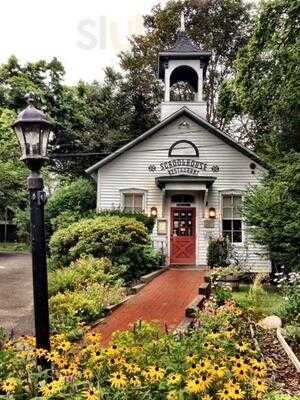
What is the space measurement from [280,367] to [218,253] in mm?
13645

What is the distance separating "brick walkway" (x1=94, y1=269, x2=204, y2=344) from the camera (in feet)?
35.0

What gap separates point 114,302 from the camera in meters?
12.7

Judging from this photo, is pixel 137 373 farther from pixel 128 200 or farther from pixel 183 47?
pixel 183 47

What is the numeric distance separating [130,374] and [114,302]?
8.00m

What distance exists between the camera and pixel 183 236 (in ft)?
76.3

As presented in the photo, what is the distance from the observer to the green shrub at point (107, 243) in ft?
55.5

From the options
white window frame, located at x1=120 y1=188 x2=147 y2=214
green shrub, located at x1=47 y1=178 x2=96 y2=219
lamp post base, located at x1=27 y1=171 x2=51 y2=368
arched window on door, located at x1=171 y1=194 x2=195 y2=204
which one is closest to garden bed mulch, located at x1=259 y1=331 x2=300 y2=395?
lamp post base, located at x1=27 y1=171 x2=51 y2=368

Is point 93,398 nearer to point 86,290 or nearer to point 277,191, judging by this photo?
point 86,290

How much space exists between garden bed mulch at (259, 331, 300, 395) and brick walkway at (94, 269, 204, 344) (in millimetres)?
1734

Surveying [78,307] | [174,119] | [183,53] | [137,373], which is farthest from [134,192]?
[137,373]

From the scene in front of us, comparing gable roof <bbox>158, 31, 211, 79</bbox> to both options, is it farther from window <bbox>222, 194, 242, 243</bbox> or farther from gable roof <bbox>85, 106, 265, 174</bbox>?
window <bbox>222, 194, 242, 243</bbox>

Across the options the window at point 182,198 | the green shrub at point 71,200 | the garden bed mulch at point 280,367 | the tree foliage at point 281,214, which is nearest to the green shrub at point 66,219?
the green shrub at point 71,200

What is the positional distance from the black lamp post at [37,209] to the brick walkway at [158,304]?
3.10 metres

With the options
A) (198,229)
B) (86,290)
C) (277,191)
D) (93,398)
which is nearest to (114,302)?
(86,290)
